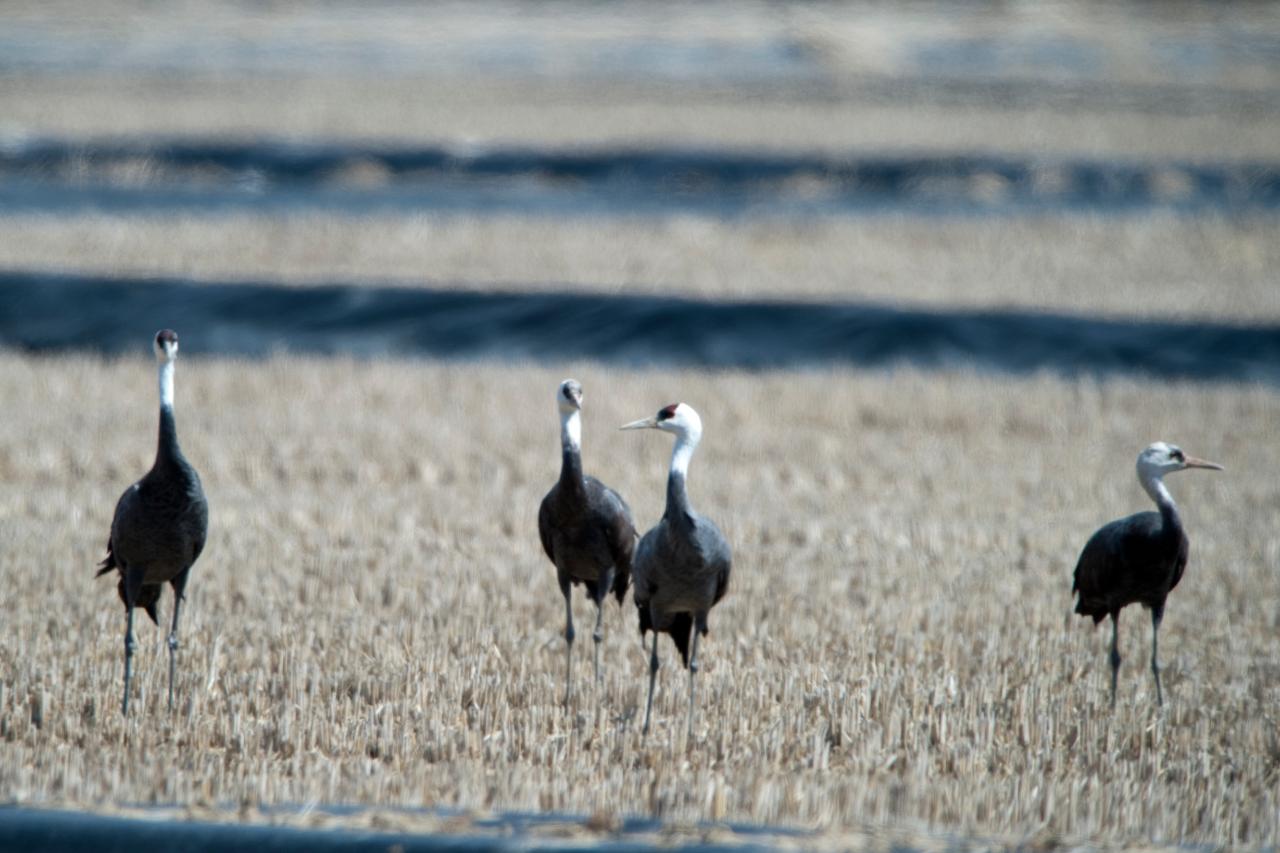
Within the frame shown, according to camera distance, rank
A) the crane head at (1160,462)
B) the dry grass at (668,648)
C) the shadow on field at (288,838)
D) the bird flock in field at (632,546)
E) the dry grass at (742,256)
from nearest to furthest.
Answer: the shadow on field at (288,838)
the dry grass at (668,648)
the bird flock in field at (632,546)
the crane head at (1160,462)
the dry grass at (742,256)

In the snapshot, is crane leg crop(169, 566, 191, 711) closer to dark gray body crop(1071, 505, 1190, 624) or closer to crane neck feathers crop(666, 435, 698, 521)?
crane neck feathers crop(666, 435, 698, 521)

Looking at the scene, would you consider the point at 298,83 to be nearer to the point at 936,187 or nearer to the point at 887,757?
the point at 936,187

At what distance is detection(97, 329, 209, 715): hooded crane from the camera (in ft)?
24.2

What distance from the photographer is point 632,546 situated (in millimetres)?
8234

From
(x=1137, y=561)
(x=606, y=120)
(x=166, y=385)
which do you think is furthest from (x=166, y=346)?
(x=606, y=120)

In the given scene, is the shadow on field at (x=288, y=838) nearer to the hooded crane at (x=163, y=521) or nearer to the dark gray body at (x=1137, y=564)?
the hooded crane at (x=163, y=521)

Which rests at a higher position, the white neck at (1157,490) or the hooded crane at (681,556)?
the white neck at (1157,490)

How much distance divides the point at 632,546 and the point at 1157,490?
2901 millimetres

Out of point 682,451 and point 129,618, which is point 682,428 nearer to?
point 682,451

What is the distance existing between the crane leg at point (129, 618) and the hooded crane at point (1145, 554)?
5.11 m

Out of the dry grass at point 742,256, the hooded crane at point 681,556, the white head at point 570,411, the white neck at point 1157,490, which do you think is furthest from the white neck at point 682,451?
the dry grass at point 742,256

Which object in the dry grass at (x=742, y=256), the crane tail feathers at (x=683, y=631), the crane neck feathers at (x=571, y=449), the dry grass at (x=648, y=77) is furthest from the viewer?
the dry grass at (x=648, y=77)

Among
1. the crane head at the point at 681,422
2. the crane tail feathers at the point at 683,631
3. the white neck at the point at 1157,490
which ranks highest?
the crane head at the point at 681,422

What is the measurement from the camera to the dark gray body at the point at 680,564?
717 cm
